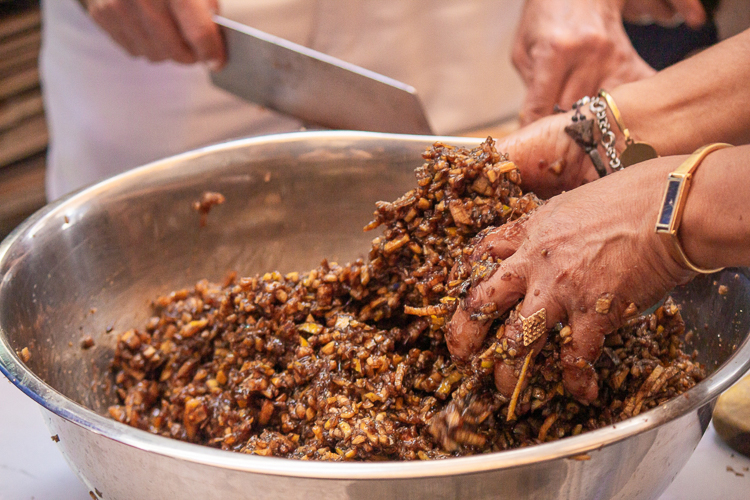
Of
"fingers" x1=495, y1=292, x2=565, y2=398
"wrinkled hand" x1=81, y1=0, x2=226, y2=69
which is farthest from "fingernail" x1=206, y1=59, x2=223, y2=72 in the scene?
"fingers" x1=495, y1=292, x2=565, y2=398

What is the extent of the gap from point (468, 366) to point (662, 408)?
1.24ft

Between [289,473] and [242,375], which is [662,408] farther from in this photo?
[242,375]

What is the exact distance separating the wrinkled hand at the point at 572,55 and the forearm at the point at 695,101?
52 cm

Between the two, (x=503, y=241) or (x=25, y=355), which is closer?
(x=503, y=241)

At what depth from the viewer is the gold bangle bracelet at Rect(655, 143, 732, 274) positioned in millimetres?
936

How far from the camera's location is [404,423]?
4.07 feet

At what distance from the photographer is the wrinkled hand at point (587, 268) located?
998mm

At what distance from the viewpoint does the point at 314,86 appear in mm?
2076

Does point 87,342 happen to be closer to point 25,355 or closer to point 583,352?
point 25,355

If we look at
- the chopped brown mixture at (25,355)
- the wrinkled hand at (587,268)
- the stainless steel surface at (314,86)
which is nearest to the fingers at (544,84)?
the stainless steel surface at (314,86)

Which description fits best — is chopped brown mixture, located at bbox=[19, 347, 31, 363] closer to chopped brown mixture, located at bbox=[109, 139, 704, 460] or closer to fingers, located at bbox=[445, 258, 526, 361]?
chopped brown mixture, located at bbox=[109, 139, 704, 460]

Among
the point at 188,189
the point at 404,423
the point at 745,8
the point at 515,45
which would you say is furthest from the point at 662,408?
the point at 745,8

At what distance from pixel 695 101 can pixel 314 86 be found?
3.90 feet

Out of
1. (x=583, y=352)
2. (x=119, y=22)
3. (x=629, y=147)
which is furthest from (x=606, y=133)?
(x=119, y=22)
